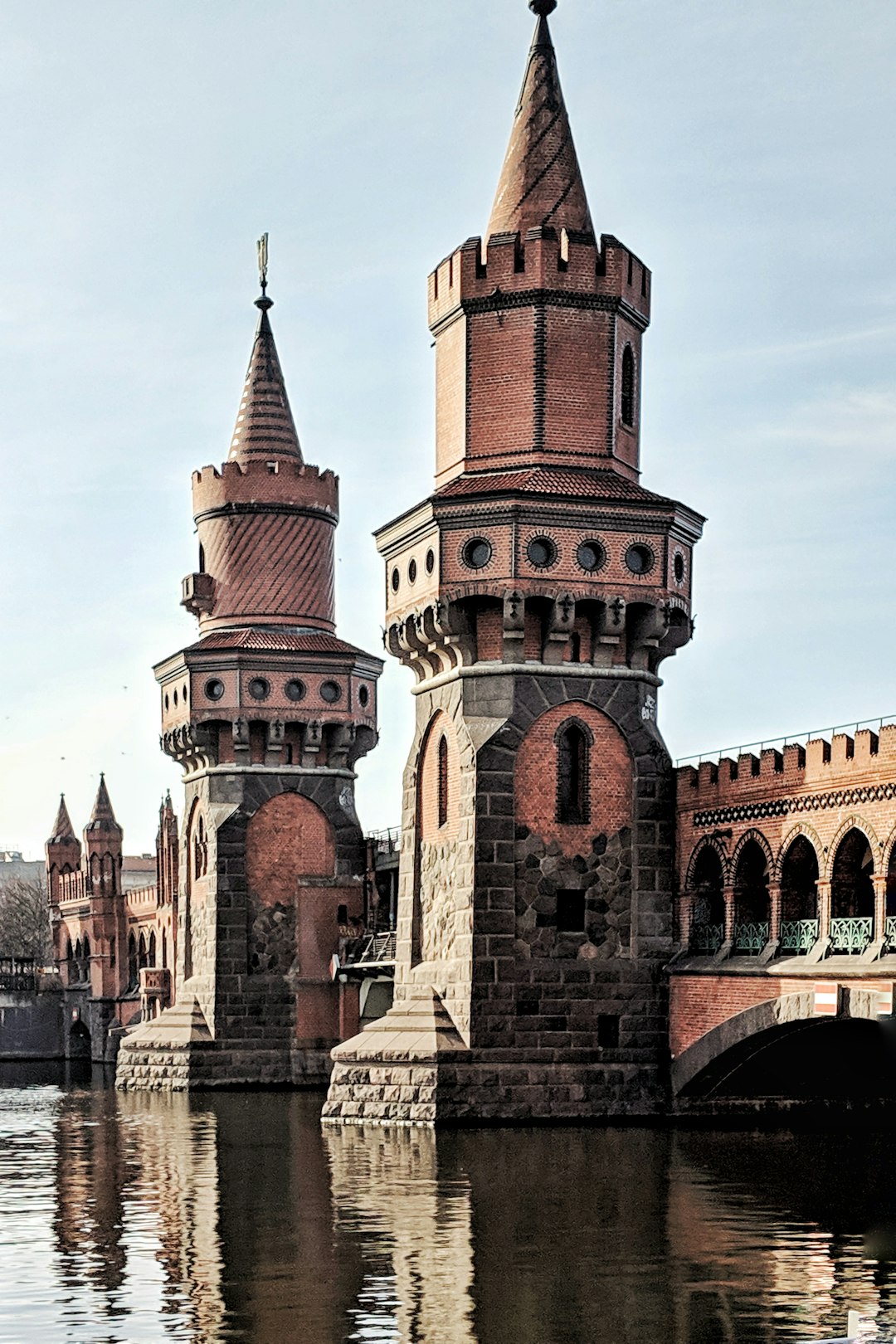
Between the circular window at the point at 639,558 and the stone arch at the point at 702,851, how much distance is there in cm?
537

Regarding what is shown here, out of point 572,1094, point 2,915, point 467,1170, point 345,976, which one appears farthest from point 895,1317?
point 2,915

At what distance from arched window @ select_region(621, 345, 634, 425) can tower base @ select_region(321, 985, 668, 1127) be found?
12.8 meters

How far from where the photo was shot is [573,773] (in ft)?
141

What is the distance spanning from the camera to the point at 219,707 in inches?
2322

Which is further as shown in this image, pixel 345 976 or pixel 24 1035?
pixel 24 1035

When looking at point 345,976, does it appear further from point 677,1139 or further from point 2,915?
point 2,915

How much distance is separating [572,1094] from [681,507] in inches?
458

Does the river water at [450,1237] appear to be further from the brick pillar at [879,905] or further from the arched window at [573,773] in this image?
the arched window at [573,773]

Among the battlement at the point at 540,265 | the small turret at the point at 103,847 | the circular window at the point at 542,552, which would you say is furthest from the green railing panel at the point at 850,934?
the small turret at the point at 103,847

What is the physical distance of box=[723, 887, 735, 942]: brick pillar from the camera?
41141mm

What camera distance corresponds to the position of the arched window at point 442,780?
44.7 metres

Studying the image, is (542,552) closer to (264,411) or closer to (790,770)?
(790,770)

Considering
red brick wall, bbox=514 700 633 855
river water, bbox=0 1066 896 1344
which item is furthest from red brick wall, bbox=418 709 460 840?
river water, bbox=0 1066 896 1344

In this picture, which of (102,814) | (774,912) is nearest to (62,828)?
(102,814)
